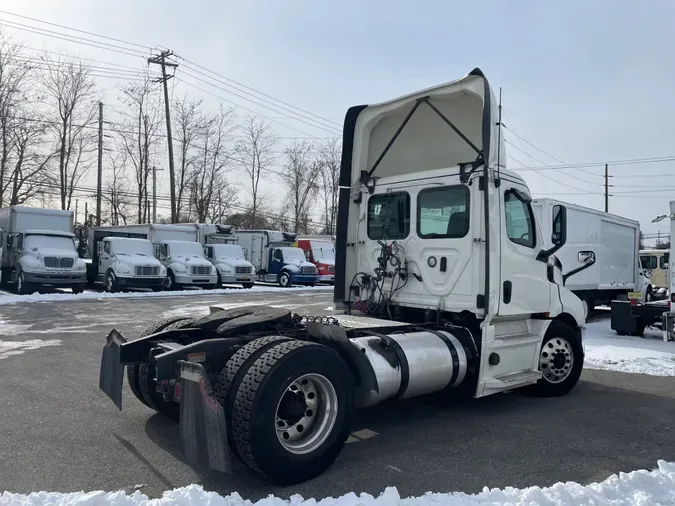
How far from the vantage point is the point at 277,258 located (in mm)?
30594

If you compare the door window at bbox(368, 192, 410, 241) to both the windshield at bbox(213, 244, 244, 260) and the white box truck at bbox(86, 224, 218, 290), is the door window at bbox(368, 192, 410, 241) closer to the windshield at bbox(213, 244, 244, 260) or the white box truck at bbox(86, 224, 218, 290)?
the white box truck at bbox(86, 224, 218, 290)

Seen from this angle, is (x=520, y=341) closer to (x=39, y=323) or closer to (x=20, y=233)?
(x=39, y=323)

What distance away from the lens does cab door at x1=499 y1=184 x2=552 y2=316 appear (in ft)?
20.1

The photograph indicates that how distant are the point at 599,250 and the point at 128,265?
670 inches

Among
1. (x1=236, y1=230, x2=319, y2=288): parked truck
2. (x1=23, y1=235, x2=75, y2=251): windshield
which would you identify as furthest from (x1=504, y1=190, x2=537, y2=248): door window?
(x1=236, y1=230, x2=319, y2=288): parked truck

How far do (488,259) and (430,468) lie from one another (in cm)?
229

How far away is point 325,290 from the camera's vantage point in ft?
90.2

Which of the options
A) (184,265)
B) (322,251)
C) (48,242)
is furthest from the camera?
(322,251)

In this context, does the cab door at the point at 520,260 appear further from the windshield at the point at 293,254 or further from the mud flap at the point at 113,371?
the windshield at the point at 293,254

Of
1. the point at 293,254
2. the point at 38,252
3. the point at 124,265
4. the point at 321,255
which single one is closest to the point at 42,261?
the point at 38,252


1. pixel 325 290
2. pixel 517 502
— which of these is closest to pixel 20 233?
pixel 325 290

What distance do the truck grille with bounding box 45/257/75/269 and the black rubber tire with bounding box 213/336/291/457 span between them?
62.4 ft

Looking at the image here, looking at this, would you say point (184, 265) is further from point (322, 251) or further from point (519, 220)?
point (519, 220)

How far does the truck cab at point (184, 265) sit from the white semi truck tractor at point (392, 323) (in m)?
18.5
